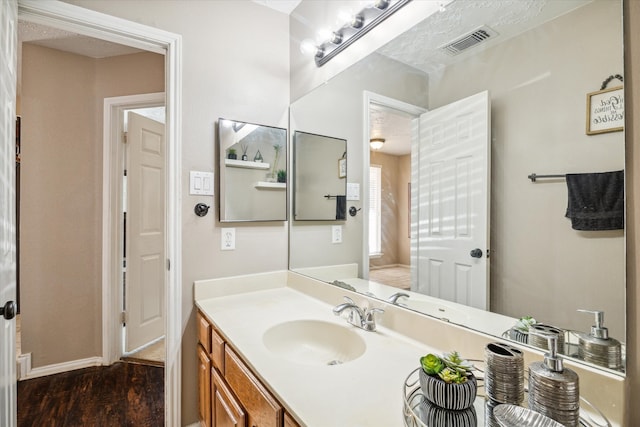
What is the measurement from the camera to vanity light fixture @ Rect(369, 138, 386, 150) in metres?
1.42

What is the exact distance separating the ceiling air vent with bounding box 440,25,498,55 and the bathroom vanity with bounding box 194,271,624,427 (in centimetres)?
92

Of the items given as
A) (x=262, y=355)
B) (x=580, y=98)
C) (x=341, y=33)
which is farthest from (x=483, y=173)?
(x=341, y=33)

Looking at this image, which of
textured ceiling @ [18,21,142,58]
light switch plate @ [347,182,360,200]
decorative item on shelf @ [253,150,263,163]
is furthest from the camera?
textured ceiling @ [18,21,142,58]

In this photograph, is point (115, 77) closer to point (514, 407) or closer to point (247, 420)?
point (247, 420)

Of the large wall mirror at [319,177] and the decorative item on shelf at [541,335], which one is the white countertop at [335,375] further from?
the large wall mirror at [319,177]

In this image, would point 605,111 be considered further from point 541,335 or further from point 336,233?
point 336,233

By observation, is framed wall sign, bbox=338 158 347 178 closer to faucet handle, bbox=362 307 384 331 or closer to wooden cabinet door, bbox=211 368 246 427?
faucet handle, bbox=362 307 384 331

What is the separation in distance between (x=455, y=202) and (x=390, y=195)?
1.05 feet

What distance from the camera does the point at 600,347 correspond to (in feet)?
2.36

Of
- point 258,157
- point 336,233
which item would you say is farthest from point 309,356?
point 258,157

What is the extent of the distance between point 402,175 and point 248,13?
4.58 feet

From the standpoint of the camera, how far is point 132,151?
8.72 ft

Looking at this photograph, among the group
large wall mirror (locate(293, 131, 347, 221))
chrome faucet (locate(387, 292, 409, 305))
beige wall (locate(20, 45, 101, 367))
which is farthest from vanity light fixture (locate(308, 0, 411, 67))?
beige wall (locate(20, 45, 101, 367))

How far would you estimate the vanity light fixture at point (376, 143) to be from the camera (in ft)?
4.65
